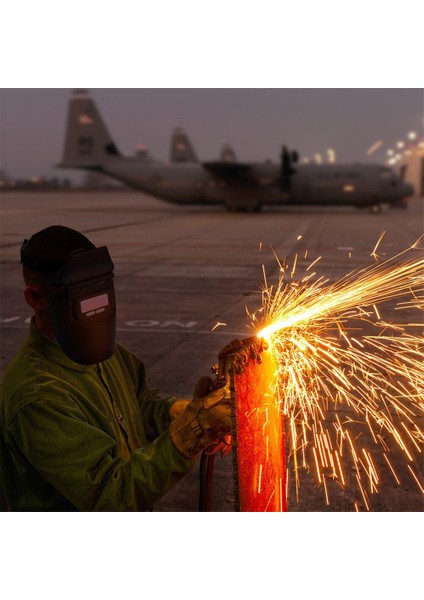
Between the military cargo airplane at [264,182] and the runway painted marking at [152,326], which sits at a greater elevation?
the military cargo airplane at [264,182]

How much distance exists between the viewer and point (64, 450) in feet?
8.53

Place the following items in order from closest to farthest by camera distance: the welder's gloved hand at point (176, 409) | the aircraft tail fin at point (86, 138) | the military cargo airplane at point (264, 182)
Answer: the welder's gloved hand at point (176, 409) < the military cargo airplane at point (264, 182) < the aircraft tail fin at point (86, 138)

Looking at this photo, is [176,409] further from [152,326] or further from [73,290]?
[152,326]

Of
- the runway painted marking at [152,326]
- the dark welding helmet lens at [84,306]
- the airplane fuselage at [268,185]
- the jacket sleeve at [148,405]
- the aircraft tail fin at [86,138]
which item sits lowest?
the runway painted marking at [152,326]

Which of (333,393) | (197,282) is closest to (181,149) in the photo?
(197,282)

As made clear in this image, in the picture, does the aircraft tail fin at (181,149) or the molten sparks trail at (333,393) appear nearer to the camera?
the molten sparks trail at (333,393)

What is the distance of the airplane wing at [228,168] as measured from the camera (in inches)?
1534

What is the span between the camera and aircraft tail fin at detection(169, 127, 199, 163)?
244 ft

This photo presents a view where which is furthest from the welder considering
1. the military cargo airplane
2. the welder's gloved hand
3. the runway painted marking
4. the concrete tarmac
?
the military cargo airplane

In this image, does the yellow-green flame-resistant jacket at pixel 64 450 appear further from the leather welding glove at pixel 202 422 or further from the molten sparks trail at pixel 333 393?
the molten sparks trail at pixel 333 393

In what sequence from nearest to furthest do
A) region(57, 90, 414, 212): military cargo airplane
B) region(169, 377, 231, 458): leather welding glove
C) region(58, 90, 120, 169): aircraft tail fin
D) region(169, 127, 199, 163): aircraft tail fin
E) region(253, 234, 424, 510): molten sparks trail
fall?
region(169, 377, 231, 458): leather welding glove → region(253, 234, 424, 510): molten sparks trail → region(57, 90, 414, 212): military cargo airplane → region(58, 90, 120, 169): aircraft tail fin → region(169, 127, 199, 163): aircraft tail fin

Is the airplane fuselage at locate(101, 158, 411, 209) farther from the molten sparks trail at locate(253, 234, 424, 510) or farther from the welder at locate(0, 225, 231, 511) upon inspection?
the welder at locate(0, 225, 231, 511)

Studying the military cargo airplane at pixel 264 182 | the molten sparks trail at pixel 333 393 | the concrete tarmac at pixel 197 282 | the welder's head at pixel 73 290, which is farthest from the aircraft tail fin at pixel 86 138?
the welder's head at pixel 73 290

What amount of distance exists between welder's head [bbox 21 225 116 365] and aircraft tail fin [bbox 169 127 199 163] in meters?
72.7
